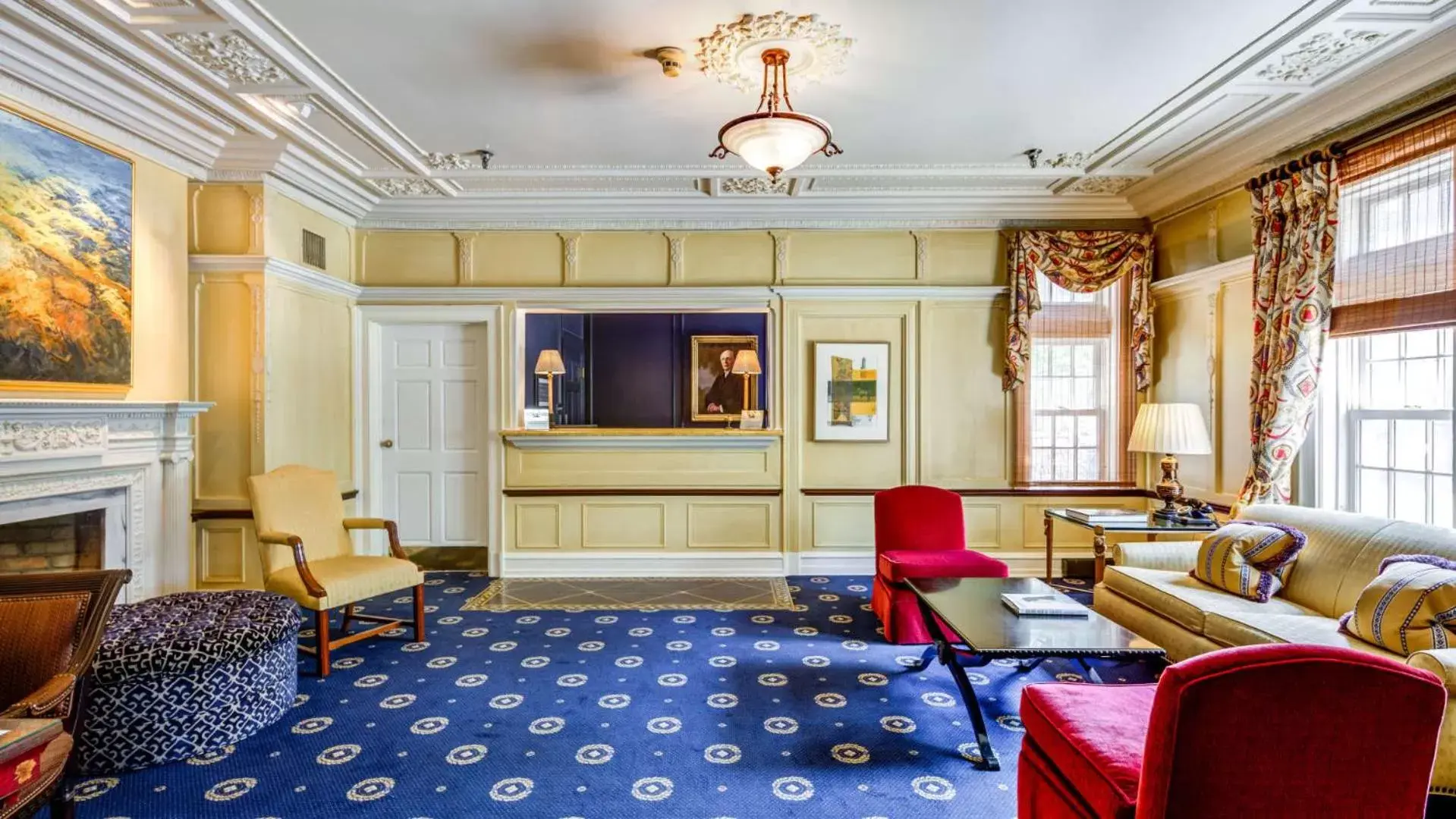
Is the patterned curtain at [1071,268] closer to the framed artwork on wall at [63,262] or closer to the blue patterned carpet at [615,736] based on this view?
the blue patterned carpet at [615,736]

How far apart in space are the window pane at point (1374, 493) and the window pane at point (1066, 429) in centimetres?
182

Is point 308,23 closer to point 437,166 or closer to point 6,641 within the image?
point 437,166

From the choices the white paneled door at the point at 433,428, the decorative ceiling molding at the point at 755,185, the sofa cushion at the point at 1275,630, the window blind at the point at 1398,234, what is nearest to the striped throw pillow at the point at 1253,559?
the sofa cushion at the point at 1275,630

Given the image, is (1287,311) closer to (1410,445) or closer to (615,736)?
(1410,445)

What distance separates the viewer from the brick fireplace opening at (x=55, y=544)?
329cm

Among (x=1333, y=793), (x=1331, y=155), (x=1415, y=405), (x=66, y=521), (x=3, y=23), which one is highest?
(x=3, y=23)

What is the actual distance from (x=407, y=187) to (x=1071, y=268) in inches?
194

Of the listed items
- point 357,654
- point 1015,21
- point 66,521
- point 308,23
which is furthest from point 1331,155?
point 66,521

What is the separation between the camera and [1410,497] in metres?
3.40

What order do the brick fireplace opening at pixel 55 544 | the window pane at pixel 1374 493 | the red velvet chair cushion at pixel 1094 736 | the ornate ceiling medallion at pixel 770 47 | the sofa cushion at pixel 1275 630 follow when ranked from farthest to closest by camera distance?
the window pane at pixel 1374 493
the brick fireplace opening at pixel 55 544
the ornate ceiling medallion at pixel 770 47
the sofa cushion at pixel 1275 630
the red velvet chair cushion at pixel 1094 736

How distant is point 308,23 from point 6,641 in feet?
8.19

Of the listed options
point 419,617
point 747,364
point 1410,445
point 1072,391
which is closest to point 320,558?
point 419,617

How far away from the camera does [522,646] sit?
3.80m

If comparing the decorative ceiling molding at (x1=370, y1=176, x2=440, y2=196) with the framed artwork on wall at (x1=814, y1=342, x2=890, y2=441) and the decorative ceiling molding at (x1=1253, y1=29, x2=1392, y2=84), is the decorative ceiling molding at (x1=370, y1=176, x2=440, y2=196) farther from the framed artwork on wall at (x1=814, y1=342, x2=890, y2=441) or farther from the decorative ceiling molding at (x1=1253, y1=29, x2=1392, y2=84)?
the decorative ceiling molding at (x1=1253, y1=29, x2=1392, y2=84)
